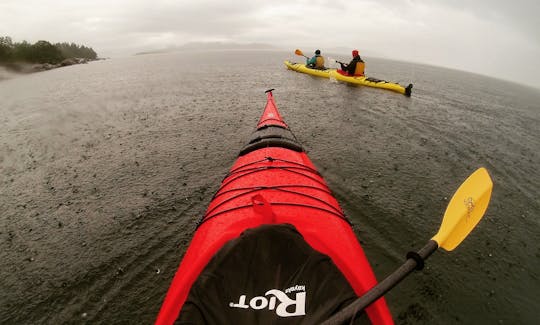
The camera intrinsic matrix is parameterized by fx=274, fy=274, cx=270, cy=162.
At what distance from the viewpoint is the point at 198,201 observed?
786cm

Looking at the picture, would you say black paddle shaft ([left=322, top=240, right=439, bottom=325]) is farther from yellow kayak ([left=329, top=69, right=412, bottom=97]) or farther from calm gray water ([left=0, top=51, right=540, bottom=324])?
yellow kayak ([left=329, top=69, right=412, bottom=97])

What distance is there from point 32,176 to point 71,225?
420 cm

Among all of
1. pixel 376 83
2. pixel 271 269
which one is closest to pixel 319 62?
pixel 376 83

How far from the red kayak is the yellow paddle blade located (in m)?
0.99

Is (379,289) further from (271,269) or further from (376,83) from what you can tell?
(376,83)

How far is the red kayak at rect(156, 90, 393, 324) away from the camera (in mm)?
2561

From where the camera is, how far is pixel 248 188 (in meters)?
5.04

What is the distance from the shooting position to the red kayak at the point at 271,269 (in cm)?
256

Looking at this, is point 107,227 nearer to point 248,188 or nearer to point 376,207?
point 248,188

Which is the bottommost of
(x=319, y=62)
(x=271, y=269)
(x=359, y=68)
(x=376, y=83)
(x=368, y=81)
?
(x=271, y=269)

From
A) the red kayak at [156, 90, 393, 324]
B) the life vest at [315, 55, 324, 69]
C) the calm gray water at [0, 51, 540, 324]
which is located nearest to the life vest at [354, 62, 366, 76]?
the life vest at [315, 55, 324, 69]

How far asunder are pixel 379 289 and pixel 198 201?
633 centimetres

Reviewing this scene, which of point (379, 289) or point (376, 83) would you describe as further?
point (376, 83)

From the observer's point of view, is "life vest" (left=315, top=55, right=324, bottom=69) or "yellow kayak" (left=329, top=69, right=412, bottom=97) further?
"life vest" (left=315, top=55, right=324, bottom=69)
